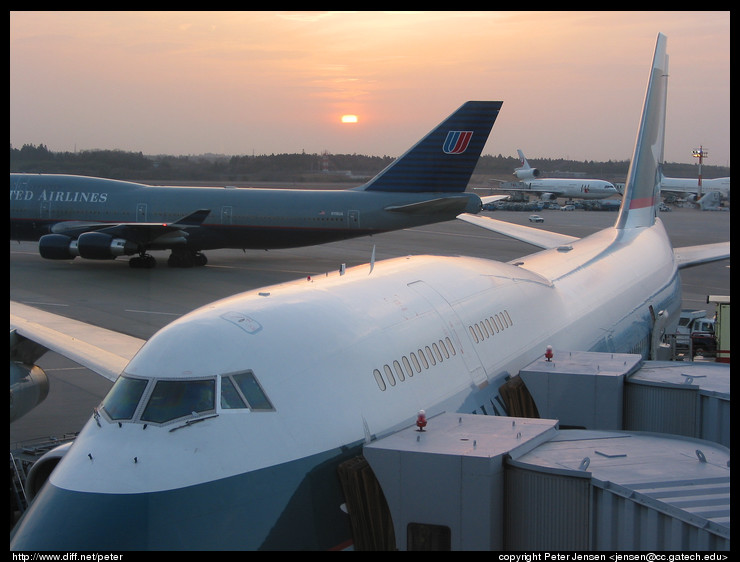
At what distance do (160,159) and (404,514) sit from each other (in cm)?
4981

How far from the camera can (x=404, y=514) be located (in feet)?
25.8

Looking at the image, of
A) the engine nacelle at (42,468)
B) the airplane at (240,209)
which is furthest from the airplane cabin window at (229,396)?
the airplane at (240,209)

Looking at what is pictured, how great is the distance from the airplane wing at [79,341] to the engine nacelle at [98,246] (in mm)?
21313

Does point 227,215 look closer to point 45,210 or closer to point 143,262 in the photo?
point 143,262

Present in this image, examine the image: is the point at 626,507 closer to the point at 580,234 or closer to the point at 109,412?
the point at 109,412

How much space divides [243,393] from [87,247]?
32664 mm

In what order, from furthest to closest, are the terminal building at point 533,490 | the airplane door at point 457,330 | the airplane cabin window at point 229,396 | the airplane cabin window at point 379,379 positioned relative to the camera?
the airplane door at point 457,330 < the airplane cabin window at point 379,379 < the airplane cabin window at point 229,396 < the terminal building at point 533,490

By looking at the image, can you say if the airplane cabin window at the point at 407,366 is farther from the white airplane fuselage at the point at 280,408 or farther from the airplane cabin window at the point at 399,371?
the airplane cabin window at the point at 399,371

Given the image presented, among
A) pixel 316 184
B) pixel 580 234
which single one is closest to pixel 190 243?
pixel 580 234

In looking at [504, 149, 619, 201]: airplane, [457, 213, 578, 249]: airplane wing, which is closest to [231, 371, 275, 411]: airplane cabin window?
[457, 213, 578, 249]: airplane wing

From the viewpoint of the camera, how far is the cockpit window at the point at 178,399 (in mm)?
7770

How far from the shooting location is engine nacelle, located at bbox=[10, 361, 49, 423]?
558 inches
